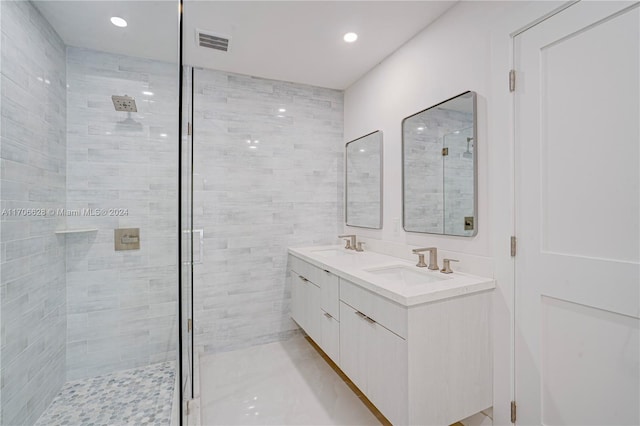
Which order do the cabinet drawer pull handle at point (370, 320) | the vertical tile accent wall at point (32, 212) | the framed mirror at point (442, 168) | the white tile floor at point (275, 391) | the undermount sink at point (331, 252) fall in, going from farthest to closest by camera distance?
the undermount sink at point (331, 252)
the white tile floor at point (275, 391)
the framed mirror at point (442, 168)
the cabinet drawer pull handle at point (370, 320)
the vertical tile accent wall at point (32, 212)

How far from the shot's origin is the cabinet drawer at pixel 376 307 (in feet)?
4.25

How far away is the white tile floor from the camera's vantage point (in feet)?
5.65

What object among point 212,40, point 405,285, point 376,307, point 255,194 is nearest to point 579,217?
point 405,285

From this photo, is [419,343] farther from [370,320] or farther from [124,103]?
[124,103]

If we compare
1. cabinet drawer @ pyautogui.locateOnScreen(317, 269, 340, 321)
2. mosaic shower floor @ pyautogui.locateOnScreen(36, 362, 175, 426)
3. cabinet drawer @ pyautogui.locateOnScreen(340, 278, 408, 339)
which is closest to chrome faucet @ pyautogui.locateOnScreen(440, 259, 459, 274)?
cabinet drawer @ pyautogui.locateOnScreen(340, 278, 408, 339)

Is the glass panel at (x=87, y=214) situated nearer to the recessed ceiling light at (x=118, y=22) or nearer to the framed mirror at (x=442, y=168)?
the recessed ceiling light at (x=118, y=22)

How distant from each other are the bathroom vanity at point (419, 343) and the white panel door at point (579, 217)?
0.19m

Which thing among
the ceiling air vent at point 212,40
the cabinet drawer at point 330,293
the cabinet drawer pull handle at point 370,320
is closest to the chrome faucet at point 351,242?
the cabinet drawer at point 330,293

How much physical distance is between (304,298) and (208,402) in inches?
36.7

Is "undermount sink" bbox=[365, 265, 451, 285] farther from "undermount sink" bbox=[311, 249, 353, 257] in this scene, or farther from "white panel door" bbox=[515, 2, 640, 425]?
"undermount sink" bbox=[311, 249, 353, 257]

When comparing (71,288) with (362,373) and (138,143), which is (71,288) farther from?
(362,373)

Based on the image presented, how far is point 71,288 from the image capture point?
1.14 meters

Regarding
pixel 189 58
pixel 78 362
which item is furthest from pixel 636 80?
pixel 189 58

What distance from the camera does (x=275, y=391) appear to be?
1.97 m
